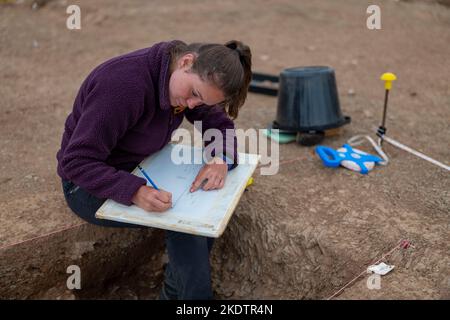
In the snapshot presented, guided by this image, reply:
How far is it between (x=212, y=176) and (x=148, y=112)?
0.35 metres

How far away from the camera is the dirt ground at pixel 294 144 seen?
2.20 m

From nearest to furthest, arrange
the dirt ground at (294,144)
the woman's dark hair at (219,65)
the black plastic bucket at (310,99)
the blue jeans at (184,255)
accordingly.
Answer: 1. the woman's dark hair at (219,65)
2. the blue jeans at (184,255)
3. the dirt ground at (294,144)
4. the black plastic bucket at (310,99)

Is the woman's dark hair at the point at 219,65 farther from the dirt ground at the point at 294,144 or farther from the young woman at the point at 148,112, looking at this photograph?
the dirt ground at the point at 294,144

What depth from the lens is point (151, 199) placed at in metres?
1.77

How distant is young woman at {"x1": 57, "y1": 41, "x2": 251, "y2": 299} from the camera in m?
1.72

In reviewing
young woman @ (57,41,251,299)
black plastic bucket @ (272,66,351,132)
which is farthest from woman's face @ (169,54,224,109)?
black plastic bucket @ (272,66,351,132)

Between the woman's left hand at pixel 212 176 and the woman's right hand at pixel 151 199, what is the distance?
0.63ft


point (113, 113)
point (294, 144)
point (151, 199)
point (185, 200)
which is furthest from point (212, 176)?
point (294, 144)

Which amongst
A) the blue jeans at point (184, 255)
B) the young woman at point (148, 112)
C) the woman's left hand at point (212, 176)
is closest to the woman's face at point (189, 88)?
the young woman at point (148, 112)

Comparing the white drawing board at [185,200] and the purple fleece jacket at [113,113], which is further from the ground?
the purple fleece jacket at [113,113]

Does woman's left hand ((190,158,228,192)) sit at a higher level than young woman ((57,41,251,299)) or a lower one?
lower

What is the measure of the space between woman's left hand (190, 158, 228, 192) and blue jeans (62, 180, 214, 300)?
0.20 metres

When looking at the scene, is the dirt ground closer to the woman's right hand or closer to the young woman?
the young woman

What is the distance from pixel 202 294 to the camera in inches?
78.7
